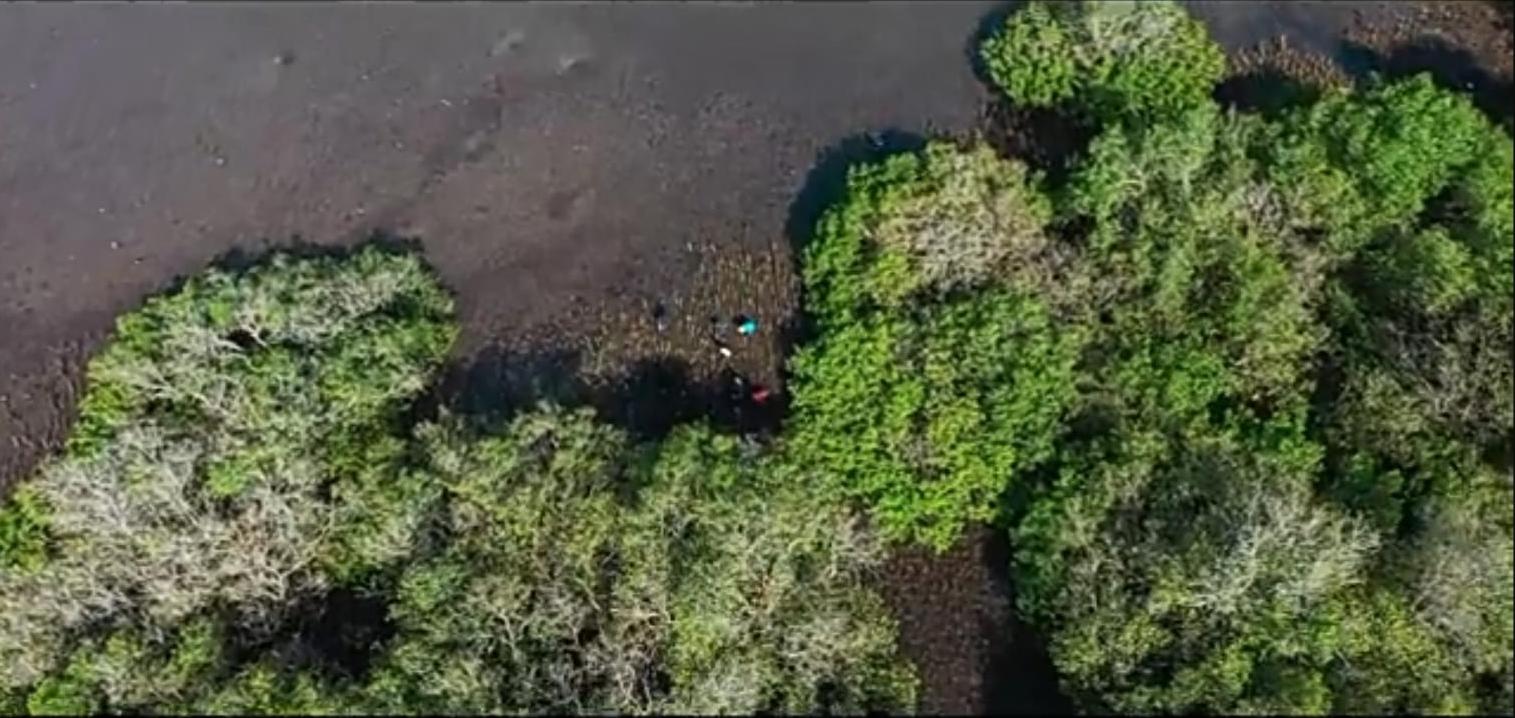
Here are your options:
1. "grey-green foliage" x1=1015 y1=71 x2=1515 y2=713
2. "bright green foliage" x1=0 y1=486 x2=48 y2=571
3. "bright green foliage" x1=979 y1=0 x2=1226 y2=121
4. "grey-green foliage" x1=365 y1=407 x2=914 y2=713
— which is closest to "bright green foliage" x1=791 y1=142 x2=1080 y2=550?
"grey-green foliage" x1=1015 y1=71 x2=1515 y2=713

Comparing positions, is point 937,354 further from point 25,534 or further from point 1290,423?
point 25,534

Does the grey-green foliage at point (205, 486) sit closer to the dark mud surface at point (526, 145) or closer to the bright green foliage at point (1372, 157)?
the dark mud surface at point (526, 145)

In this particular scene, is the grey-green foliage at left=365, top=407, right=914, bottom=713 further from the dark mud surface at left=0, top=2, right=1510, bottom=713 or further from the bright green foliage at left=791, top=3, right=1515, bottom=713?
the dark mud surface at left=0, top=2, right=1510, bottom=713

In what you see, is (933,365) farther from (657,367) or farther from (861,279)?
(657,367)

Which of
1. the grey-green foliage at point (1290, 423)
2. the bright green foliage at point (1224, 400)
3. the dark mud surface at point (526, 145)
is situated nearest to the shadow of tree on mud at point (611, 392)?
the dark mud surface at point (526, 145)

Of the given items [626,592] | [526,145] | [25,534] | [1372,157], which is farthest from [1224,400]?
[25,534]

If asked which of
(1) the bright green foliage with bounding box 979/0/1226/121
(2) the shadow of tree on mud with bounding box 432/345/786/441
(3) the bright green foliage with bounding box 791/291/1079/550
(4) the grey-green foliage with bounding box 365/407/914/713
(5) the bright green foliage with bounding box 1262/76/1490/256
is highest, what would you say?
(1) the bright green foliage with bounding box 979/0/1226/121
